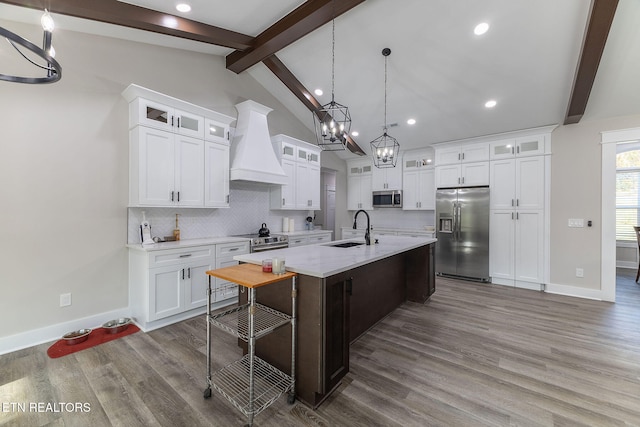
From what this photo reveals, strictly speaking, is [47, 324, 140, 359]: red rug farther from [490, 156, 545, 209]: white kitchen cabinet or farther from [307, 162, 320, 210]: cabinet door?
[490, 156, 545, 209]: white kitchen cabinet

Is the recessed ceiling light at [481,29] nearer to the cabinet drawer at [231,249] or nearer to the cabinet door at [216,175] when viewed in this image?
the cabinet door at [216,175]

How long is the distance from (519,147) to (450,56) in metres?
2.28

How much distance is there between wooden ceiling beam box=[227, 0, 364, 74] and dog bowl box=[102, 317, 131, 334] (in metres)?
3.77

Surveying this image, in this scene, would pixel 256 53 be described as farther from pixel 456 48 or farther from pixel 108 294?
pixel 108 294

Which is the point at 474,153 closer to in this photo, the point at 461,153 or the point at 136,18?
the point at 461,153

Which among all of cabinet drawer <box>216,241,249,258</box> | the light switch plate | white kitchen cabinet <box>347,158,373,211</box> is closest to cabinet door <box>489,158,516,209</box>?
the light switch plate

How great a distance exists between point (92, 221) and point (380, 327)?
138 inches

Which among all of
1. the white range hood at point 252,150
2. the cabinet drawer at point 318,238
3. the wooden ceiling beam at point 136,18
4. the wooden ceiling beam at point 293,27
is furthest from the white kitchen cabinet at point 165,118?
the cabinet drawer at point 318,238

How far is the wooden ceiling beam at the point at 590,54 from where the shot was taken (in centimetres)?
261

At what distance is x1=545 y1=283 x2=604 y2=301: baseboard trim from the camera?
4172 mm

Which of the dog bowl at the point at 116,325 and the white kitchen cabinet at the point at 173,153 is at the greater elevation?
the white kitchen cabinet at the point at 173,153

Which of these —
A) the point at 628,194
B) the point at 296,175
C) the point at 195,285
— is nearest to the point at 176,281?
the point at 195,285

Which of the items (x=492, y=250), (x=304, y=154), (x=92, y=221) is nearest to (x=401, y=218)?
(x=492, y=250)

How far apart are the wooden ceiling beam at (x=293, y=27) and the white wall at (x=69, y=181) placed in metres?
1.14
